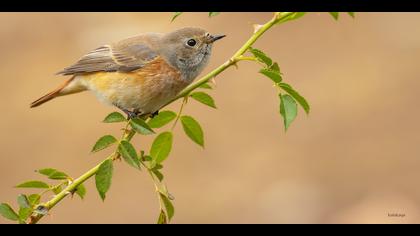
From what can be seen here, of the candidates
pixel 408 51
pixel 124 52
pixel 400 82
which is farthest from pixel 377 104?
pixel 124 52

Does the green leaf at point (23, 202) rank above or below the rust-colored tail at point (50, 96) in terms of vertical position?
below

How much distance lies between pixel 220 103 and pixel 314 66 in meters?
2.32

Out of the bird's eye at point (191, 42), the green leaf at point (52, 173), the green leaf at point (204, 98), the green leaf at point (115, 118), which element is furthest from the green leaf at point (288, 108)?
the bird's eye at point (191, 42)

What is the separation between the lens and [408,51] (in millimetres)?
15828

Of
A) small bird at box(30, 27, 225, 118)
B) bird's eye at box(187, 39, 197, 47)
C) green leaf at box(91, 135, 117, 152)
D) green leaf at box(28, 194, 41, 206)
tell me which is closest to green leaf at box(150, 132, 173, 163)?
green leaf at box(91, 135, 117, 152)

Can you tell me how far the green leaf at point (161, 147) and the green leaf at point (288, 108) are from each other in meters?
0.67

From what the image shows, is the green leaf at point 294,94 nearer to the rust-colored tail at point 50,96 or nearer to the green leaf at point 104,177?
the green leaf at point 104,177

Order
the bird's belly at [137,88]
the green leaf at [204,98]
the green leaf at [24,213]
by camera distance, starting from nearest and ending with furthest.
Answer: the green leaf at [24,213]
the green leaf at [204,98]
the bird's belly at [137,88]

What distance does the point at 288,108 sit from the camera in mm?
3168

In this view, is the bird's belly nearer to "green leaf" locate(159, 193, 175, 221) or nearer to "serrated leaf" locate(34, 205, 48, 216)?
"green leaf" locate(159, 193, 175, 221)

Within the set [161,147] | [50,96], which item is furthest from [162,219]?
[50,96]

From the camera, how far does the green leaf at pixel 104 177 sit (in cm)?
304

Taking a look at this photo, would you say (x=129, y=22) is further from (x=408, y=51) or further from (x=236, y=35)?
(x=408, y=51)

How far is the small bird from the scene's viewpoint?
5066 mm
